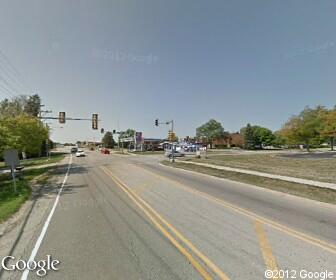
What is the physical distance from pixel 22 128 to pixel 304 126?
50.8 metres

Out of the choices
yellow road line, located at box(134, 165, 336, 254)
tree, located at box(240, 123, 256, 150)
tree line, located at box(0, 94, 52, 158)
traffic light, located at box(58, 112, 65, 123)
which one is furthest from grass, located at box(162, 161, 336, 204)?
tree, located at box(240, 123, 256, 150)

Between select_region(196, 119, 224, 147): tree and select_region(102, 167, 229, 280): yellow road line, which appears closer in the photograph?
select_region(102, 167, 229, 280): yellow road line

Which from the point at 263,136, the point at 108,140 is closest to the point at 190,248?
the point at 263,136

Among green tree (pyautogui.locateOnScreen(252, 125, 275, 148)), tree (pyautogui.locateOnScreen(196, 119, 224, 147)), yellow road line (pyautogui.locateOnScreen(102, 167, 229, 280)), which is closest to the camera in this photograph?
yellow road line (pyautogui.locateOnScreen(102, 167, 229, 280))

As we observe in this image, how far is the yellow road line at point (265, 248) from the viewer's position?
472 centimetres

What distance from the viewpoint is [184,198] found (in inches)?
436

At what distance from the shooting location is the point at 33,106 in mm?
73625

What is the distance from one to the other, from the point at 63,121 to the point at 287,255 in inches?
1217

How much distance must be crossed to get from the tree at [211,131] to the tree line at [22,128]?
6425cm

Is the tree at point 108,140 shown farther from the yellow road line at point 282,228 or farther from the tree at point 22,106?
the yellow road line at point 282,228

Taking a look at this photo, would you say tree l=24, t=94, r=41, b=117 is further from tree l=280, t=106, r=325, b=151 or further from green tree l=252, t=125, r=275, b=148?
green tree l=252, t=125, r=275, b=148

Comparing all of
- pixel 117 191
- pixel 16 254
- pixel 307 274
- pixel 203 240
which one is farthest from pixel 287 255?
pixel 117 191

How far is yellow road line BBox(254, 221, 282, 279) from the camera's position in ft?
15.5

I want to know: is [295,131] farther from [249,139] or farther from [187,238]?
[187,238]
